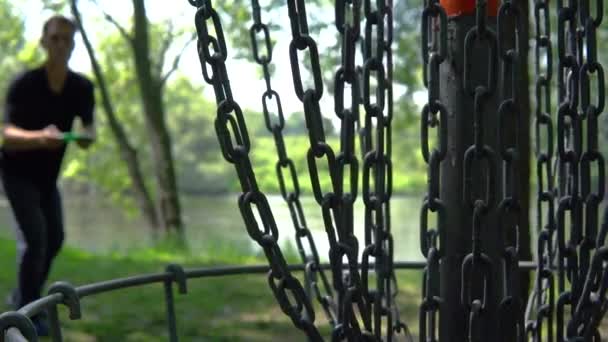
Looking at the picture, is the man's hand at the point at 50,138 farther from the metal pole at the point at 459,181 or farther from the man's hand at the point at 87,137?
the metal pole at the point at 459,181

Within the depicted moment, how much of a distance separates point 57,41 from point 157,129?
8.57 metres

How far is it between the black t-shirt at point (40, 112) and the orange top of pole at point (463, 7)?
2093 mm

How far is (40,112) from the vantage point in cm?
333

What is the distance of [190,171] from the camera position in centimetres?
2767

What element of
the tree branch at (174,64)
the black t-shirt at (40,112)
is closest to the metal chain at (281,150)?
the black t-shirt at (40,112)

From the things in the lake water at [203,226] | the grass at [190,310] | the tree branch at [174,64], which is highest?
the tree branch at [174,64]

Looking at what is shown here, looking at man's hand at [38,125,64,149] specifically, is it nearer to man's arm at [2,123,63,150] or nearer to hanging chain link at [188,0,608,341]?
man's arm at [2,123,63,150]

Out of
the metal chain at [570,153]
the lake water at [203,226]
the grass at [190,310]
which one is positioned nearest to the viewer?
the metal chain at [570,153]

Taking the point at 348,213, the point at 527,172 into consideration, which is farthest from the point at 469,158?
the point at 527,172

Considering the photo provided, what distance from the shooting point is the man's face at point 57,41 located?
332 centimetres

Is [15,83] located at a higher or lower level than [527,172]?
higher

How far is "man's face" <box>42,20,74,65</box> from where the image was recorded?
131 inches

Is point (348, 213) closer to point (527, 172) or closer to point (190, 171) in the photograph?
point (527, 172)

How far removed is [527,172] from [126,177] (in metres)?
14.0
